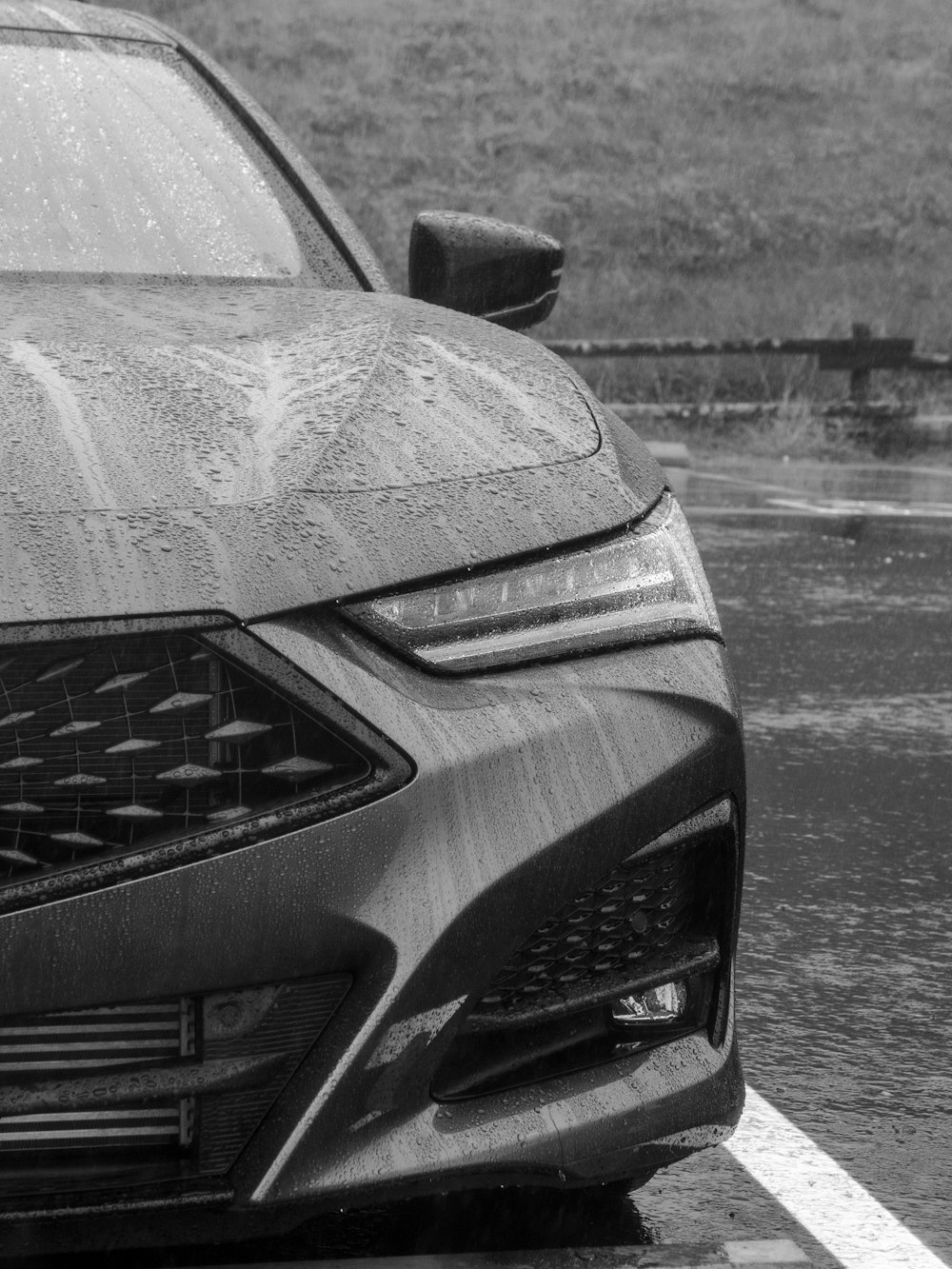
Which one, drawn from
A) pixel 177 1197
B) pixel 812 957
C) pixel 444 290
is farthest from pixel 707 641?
pixel 812 957

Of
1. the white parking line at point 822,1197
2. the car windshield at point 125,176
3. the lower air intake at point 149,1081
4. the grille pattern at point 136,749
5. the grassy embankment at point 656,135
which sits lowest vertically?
the grassy embankment at point 656,135

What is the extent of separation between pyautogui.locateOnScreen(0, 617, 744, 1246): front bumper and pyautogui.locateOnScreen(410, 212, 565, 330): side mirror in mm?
1475

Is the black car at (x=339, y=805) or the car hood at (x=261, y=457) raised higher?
the car hood at (x=261, y=457)

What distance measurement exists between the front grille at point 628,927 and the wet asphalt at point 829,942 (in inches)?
18.3

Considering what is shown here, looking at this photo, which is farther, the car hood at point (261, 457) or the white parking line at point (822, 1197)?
the white parking line at point (822, 1197)

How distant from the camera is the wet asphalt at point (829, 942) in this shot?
250cm

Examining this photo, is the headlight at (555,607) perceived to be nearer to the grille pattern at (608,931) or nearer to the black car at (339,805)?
the black car at (339,805)

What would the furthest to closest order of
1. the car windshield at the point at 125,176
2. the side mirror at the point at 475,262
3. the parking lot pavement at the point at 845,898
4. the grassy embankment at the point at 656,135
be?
1. the grassy embankment at the point at 656,135
2. the side mirror at the point at 475,262
3. the car windshield at the point at 125,176
4. the parking lot pavement at the point at 845,898

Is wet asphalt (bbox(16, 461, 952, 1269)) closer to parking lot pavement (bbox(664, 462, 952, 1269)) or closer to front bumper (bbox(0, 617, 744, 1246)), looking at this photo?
parking lot pavement (bbox(664, 462, 952, 1269))

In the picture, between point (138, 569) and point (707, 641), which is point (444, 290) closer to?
point (707, 641)

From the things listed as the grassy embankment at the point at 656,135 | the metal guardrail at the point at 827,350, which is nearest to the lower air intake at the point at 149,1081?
the metal guardrail at the point at 827,350

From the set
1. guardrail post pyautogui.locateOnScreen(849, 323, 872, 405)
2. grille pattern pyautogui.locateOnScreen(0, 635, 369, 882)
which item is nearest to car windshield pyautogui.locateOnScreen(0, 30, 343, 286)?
grille pattern pyautogui.locateOnScreen(0, 635, 369, 882)

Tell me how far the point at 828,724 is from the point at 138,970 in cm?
444

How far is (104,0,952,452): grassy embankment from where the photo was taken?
34156 mm
